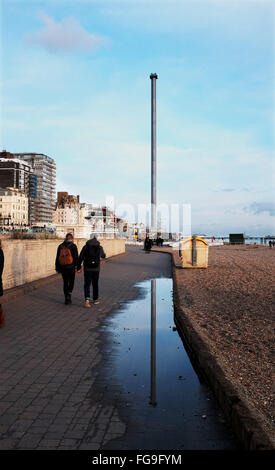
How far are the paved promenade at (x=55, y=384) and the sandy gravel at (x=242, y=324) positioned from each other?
54.5 inches

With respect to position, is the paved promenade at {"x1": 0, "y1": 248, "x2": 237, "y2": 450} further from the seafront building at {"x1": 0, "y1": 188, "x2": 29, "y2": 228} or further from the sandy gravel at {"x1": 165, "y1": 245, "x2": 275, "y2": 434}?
the seafront building at {"x1": 0, "y1": 188, "x2": 29, "y2": 228}

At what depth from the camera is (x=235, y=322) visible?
25.9 feet

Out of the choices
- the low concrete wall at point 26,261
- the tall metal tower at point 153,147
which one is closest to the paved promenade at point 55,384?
the low concrete wall at point 26,261

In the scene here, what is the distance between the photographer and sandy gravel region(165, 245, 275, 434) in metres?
4.57

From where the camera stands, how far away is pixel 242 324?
7.72 meters

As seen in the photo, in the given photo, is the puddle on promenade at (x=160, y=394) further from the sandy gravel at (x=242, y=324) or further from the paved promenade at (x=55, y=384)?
the sandy gravel at (x=242, y=324)

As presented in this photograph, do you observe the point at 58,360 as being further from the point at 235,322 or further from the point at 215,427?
the point at 235,322

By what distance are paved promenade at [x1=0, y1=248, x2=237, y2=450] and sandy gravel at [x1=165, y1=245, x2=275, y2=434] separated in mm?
1383

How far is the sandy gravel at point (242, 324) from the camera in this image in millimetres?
4575

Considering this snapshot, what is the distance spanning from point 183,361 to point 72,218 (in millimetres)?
178841

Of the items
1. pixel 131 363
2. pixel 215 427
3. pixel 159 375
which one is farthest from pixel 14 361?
pixel 215 427

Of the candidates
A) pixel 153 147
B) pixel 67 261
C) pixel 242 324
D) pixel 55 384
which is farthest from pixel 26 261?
pixel 153 147

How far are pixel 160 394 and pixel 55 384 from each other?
1186 millimetres

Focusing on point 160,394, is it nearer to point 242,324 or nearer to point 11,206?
point 242,324
